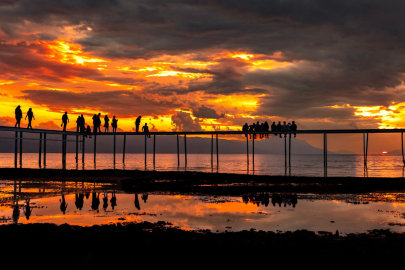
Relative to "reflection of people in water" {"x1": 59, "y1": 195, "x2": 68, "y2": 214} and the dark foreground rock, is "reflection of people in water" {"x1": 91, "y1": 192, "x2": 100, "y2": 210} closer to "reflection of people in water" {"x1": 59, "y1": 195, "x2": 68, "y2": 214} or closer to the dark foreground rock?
"reflection of people in water" {"x1": 59, "y1": 195, "x2": 68, "y2": 214}

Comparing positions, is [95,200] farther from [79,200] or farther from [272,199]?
[272,199]

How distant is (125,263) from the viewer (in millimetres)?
8094

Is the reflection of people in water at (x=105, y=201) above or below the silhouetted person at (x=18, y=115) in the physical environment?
below

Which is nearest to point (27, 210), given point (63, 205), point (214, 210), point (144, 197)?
point (63, 205)

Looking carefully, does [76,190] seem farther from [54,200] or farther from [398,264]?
[398,264]

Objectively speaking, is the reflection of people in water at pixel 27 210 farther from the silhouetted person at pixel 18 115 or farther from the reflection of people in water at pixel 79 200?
the silhouetted person at pixel 18 115

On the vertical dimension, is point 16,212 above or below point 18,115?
below

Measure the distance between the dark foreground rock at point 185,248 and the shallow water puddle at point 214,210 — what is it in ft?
4.20

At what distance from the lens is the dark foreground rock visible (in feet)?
26.9

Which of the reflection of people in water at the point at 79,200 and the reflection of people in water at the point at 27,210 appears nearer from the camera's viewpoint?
the reflection of people in water at the point at 27,210

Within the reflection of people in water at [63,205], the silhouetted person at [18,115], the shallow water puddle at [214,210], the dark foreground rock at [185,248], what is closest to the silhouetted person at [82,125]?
the silhouetted person at [18,115]

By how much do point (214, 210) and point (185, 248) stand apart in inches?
248

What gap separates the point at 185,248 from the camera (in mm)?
9188

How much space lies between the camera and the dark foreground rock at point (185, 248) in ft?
26.9
